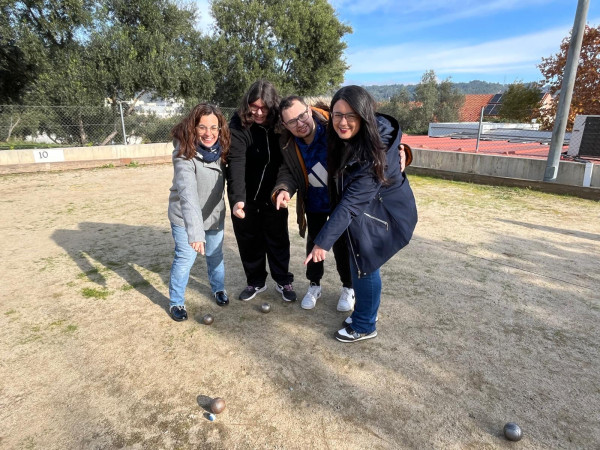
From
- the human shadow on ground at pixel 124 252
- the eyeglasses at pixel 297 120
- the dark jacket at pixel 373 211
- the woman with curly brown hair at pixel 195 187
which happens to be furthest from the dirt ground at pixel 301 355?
the eyeglasses at pixel 297 120

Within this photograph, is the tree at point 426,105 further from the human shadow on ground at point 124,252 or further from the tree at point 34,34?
the human shadow on ground at point 124,252

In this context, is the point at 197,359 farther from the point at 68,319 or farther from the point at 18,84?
the point at 18,84

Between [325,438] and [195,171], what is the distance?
202 cm

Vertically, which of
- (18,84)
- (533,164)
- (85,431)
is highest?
(18,84)

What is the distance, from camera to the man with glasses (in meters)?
2.63

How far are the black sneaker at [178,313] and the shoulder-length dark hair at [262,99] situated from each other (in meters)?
1.62

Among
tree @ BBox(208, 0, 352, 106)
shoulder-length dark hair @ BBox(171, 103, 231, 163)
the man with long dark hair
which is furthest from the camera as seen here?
tree @ BBox(208, 0, 352, 106)

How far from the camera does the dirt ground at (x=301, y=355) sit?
207cm

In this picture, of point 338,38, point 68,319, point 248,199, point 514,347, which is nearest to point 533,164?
point 514,347

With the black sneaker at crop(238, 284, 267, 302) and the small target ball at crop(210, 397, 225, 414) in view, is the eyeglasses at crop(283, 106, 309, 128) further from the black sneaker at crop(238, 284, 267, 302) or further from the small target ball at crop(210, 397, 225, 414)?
the small target ball at crop(210, 397, 225, 414)

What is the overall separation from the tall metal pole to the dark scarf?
7.29 meters

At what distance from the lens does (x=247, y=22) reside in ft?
64.3

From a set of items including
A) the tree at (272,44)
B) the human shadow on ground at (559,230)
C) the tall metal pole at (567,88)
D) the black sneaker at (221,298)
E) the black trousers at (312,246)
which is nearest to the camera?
the black trousers at (312,246)

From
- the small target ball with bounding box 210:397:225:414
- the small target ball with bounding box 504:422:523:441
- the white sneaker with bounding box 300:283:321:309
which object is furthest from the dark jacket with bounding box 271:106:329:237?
the small target ball with bounding box 504:422:523:441
